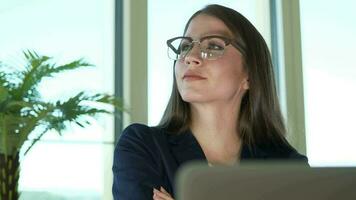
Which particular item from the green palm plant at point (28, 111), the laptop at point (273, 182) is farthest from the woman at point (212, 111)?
the laptop at point (273, 182)

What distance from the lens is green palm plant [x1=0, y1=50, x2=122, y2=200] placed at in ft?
6.29

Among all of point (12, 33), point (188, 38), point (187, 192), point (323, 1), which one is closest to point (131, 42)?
point (12, 33)

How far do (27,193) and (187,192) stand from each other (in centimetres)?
225

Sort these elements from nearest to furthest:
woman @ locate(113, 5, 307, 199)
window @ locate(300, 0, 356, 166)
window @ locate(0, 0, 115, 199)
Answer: woman @ locate(113, 5, 307, 199), window @ locate(0, 0, 115, 199), window @ locate(300, 0, 356, 166)

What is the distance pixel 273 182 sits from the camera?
51 centimetres

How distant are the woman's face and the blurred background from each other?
677 millimetres

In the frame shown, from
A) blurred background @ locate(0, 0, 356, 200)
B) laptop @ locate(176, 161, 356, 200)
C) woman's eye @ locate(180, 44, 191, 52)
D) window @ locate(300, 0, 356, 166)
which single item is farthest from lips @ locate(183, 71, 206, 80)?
window @ locate(300, 0, 356, 166)

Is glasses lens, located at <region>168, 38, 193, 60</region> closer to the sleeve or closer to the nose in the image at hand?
the nose

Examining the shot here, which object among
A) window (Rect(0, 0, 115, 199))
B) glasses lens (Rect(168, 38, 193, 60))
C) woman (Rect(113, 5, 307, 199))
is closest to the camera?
woman (Rect(113, 5, 307, 199))

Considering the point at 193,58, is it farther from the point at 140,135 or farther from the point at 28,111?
the point at 28,111

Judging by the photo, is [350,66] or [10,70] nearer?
[10,70]

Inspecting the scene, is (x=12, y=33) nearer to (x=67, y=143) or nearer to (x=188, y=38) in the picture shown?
(x=67, y=143)

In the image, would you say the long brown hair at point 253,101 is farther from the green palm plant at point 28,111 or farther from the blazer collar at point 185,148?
the green palm plant at point 28,111

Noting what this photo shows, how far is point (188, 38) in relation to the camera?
→ 1759mm
